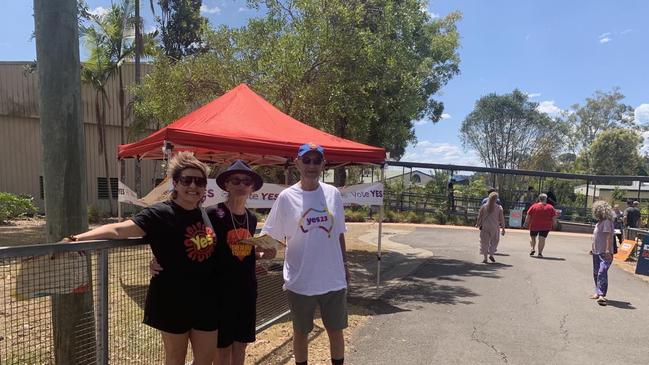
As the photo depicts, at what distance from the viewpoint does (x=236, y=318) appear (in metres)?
2.97

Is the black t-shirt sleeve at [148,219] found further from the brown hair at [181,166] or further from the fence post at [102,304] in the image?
the fence post at [102,304]

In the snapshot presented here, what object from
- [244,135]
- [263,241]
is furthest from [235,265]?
[244,135]

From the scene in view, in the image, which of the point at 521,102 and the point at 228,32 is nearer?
the point at 228,32

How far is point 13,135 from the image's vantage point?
20.8m

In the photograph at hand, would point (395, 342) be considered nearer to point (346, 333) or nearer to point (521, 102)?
point (346, 333)

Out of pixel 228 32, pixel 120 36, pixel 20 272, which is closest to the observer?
pixel 20 272

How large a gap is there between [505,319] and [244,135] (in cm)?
417

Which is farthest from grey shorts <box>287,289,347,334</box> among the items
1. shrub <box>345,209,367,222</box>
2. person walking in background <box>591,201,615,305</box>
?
shrub <box>345,209,367,222</box>

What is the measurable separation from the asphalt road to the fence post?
2.36 metres

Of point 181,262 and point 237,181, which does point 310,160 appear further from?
point 181,262

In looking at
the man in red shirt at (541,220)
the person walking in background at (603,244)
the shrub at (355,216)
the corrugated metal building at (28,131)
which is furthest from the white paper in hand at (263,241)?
the shrub at (355,216)

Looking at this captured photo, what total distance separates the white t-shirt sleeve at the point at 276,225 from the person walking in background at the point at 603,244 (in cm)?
574

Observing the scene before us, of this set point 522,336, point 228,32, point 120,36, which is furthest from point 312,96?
point 120,36

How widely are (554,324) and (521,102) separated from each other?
1778 inches
